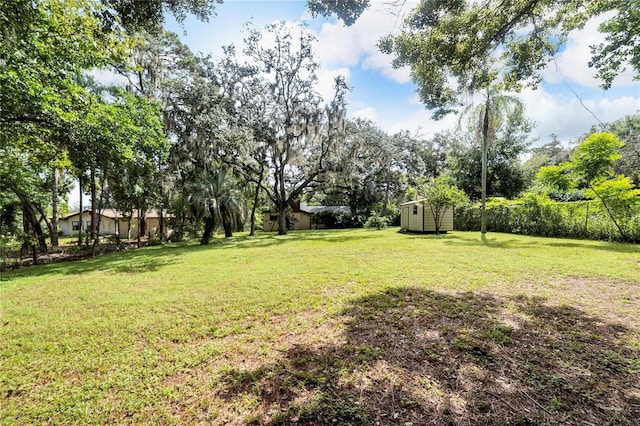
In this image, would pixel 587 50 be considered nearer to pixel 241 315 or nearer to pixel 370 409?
pixel 370 409

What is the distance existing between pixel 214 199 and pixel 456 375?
42.8ft

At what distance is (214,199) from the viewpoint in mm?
13336

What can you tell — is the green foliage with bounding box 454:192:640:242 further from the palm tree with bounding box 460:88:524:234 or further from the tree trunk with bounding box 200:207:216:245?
the tree trunk with bounding box 200:207:216:245

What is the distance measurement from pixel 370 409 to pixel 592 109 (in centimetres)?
655

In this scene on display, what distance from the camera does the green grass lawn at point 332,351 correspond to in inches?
72.6

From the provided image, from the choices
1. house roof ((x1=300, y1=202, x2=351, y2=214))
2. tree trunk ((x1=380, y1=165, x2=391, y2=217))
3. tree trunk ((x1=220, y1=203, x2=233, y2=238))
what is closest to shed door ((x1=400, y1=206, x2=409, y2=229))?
tree trunk ((x1=380, y1=165, x2=391, y2=217))

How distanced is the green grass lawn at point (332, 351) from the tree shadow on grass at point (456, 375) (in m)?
0.01

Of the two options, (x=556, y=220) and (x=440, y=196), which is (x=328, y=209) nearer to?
(x=440, y=196)

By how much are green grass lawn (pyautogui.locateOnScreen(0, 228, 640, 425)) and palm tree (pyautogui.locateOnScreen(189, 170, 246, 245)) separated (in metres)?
8.28

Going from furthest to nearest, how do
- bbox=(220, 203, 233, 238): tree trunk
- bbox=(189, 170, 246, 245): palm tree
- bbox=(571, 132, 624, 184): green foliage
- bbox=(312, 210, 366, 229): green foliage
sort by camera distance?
bbox=(312, 210, 366, 229): green foliage < bbox=(220, 203, 233, 238): tree trunk < bbox=(189, 170, 246, 245): palm tree < bbox=(571, 132, 624, 184): green foliage

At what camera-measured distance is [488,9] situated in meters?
4.37

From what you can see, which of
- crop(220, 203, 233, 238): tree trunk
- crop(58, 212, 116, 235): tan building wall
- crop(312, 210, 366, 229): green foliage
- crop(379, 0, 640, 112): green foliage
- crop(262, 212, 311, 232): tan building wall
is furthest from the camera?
crop(58, 212, 116, 235): tan building wall

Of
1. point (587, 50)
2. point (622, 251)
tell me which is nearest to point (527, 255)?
point (622, 251)

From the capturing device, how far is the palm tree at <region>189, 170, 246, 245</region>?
43.0 feet
